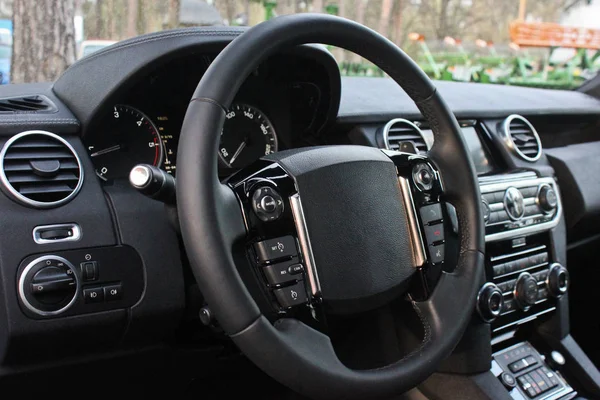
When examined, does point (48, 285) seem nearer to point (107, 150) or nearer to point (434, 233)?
point (107, 150)

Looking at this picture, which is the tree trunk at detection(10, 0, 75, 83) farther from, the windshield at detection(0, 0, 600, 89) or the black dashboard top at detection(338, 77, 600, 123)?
the black dashboard top at detection(338, 77, 600, 123)

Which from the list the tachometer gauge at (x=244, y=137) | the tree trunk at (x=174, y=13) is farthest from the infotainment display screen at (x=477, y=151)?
the tree trunk at (x=174, y=13)

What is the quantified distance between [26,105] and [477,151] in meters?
1.43

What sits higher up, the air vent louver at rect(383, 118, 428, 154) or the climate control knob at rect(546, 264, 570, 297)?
the air vent louver at rect(383, 118, 428, 154)

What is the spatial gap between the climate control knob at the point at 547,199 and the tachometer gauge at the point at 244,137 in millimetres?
886

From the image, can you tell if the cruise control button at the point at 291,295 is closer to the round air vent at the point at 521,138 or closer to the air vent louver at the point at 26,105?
the air vent louver at the point at 26,105

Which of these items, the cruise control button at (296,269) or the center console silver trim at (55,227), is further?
the center console silver trim at (55,227)

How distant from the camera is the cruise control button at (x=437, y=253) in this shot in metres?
1.43

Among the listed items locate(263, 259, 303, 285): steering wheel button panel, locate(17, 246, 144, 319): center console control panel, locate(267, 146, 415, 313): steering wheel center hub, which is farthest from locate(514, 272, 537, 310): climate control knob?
locate(17, 246, 144, 319): center console control panel

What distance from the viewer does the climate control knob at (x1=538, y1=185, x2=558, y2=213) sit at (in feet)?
6.92

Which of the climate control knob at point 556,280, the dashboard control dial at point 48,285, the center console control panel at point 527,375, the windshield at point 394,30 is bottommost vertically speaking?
the center console control panel at point 527,375

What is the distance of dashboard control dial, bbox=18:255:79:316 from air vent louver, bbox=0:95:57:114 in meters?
0.36

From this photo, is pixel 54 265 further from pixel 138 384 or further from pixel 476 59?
pixel 476 59

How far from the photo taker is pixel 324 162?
1316 mm
